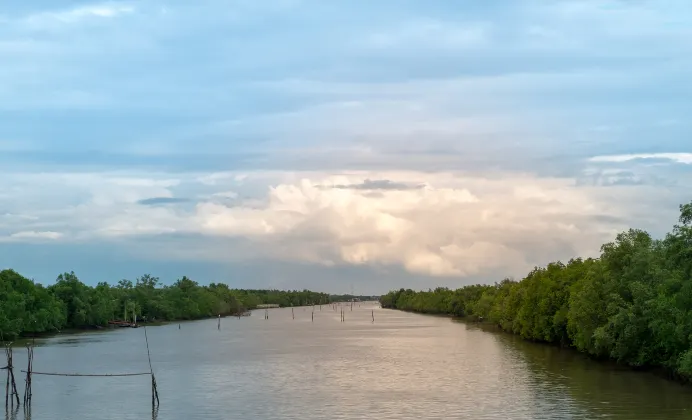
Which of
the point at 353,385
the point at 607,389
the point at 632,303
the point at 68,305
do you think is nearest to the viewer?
the point at 607,389

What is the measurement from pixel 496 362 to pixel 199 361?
2978cm

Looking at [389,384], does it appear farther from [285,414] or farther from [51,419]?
[51,419]

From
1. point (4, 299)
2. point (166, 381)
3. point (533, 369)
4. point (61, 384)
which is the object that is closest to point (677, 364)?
point (533, 369)

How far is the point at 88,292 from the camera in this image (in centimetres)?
14438

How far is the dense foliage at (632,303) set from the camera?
1748 inches

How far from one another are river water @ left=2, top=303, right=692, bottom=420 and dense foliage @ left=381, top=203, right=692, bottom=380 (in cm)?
212

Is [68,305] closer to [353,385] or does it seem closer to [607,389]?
[353,385]

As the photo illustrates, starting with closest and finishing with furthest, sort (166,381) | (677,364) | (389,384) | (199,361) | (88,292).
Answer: (677,364)
(389,384)
(166,381)
(199,361)
(88,292)

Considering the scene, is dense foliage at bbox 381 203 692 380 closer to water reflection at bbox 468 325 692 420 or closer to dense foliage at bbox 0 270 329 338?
water reflection at bbox 468 325 692 420

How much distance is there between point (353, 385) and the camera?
56.9 metres

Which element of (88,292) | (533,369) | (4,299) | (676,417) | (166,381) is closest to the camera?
(676,417)

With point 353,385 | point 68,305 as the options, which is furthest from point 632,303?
point 68,305

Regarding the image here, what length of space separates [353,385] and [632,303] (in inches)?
890

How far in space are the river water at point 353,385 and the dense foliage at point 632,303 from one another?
2124mm
